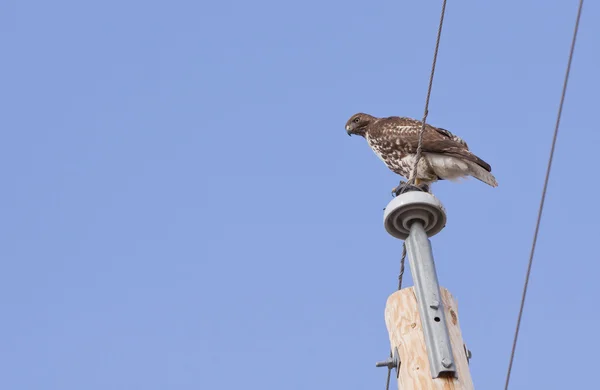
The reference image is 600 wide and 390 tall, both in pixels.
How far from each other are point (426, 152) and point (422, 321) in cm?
476

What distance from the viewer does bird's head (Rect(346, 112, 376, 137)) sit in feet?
32.6

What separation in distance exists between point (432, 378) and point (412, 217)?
78cm

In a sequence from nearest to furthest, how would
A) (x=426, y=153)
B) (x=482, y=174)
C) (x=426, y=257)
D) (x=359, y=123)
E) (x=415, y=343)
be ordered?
(x=415, y=343), (x=426, y=257), (x=482, y=174), (x=426, y=153), (x=359, y=123)

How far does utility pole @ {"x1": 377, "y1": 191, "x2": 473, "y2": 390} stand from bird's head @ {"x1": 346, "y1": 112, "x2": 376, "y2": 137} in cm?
591

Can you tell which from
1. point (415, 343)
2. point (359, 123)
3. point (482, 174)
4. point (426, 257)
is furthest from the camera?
point (359, 123)

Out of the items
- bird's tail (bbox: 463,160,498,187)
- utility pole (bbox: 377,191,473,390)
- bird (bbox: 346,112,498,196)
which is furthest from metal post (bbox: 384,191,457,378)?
bird's tail (bbox: 463,160,498,187)

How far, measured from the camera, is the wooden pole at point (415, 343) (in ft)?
11.5

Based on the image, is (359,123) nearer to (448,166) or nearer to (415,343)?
(448,166)

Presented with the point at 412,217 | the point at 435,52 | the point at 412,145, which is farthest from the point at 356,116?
the point at 412,217

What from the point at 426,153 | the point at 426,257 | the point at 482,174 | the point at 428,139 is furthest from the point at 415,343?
the point at 428,139

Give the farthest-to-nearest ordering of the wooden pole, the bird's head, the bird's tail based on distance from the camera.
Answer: the bird's head
the bird's tail
the wooden pole

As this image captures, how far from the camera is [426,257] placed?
383cm

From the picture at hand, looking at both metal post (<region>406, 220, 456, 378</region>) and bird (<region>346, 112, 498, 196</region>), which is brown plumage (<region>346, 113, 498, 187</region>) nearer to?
bird (<region>346, 112, 498, 196</region>)

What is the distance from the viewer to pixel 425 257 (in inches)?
151
